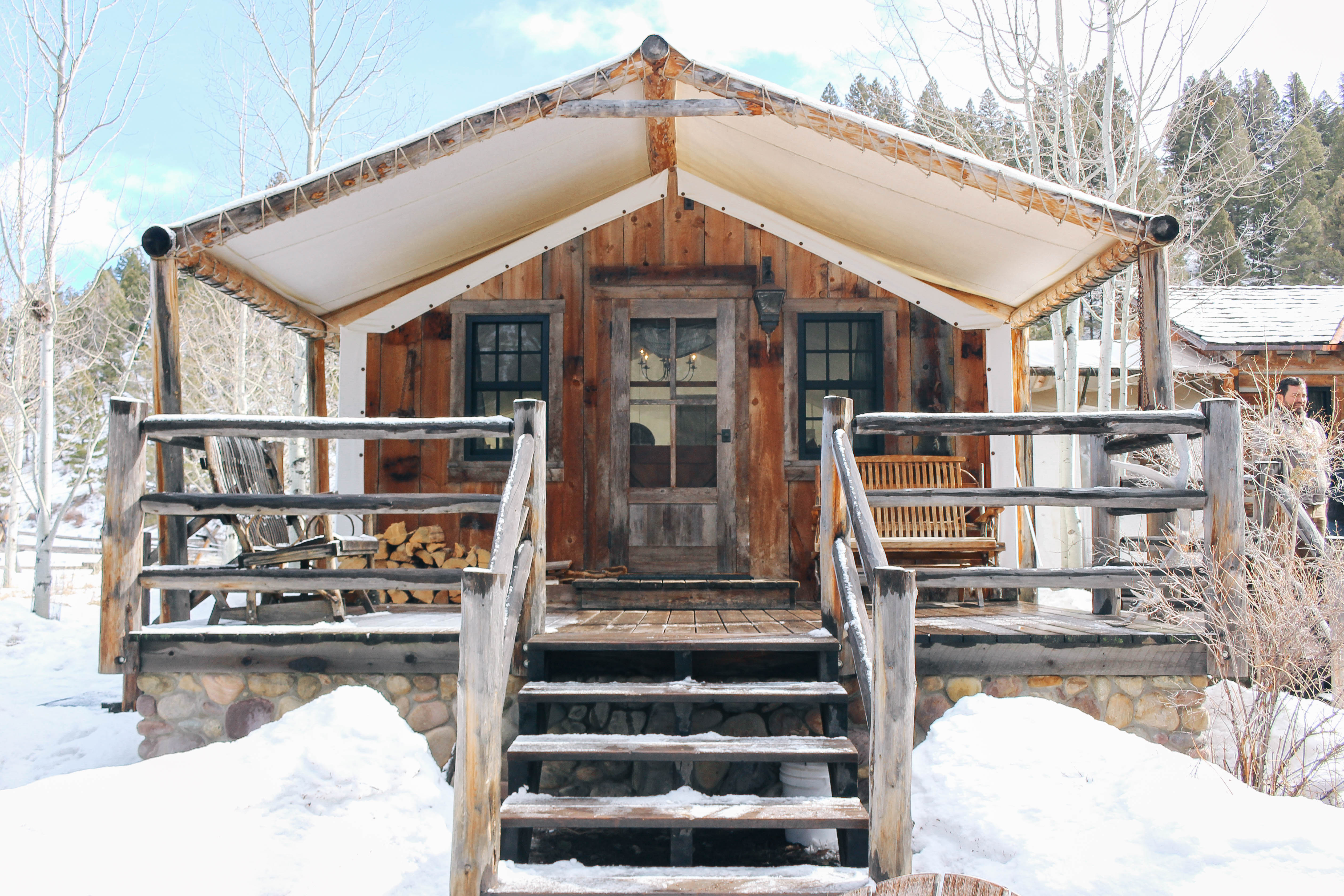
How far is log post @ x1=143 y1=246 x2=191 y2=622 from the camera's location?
4062 millimetres

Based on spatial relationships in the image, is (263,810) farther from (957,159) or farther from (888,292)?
(888,292)

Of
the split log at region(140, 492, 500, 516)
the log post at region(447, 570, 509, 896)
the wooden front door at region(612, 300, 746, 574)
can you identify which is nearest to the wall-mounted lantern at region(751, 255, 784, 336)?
the wooden front door at region(612, 300, 746, 574)

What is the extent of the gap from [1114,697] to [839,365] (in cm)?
334

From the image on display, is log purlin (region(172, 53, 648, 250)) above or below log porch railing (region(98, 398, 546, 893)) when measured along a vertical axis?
above

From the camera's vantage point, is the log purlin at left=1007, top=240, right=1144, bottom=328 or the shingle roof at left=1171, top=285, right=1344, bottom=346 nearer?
the log purlin at left=1007, top=240, right=1144, bottom=328

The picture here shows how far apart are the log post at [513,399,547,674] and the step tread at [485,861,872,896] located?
1051mm

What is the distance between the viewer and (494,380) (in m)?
6.47

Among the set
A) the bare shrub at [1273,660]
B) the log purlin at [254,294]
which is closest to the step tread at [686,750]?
the bare shrub at [1273,660]

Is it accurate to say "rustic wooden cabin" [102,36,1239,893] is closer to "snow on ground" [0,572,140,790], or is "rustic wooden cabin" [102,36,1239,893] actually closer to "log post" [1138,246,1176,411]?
"log post" [1138,246,1176,411]

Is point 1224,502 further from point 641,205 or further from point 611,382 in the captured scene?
point 641,205

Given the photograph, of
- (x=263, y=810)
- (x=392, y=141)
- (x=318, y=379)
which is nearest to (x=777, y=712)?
(x=263, y=810)

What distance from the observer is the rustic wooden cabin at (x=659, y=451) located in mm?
3271

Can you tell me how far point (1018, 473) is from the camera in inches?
241

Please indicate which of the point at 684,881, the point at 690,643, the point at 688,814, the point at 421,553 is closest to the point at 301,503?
the point at 690,643
